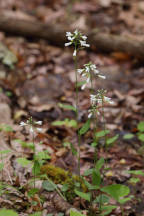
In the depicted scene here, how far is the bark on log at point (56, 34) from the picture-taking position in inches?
212

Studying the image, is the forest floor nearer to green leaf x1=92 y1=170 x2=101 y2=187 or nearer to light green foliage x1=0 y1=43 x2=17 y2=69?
light green foliage x1=0 y1=43 x2=17 y2=69

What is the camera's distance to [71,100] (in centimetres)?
441

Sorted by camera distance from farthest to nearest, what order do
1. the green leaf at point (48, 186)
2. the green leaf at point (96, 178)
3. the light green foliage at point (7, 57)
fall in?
the light green foliage at point (7, 57) → the green leaf at point (48, 186) → the green leaf at point (96, 178)

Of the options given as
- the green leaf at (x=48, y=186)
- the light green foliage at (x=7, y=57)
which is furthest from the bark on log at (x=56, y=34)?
the green leaf at (x=48, y=186)

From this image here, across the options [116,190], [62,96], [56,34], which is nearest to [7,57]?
[56,34]

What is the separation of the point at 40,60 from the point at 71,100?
55.4 inches

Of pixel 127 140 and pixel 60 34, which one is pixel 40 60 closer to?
pixel 60 34

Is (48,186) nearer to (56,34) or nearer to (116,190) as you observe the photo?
(116,190)

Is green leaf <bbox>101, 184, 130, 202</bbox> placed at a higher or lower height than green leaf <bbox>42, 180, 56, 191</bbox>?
lower

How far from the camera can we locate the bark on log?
539 cm

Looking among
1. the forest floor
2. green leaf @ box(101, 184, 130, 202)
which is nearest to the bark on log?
the forest floor

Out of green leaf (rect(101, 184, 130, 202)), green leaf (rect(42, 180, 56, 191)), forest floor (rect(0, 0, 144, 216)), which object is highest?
forest floor (rect(0, 0, 144, 216))

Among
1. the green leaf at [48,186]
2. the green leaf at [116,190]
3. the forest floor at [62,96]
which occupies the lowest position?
the green leaf at [116,190]

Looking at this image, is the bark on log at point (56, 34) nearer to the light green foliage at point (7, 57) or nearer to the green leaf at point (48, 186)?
the light green foliage at point (7, 57)
